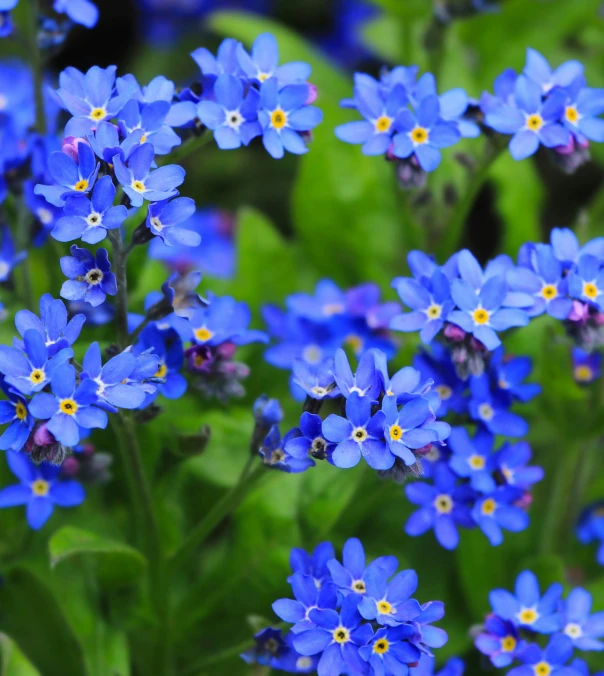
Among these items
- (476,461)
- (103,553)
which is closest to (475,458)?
(476,461)

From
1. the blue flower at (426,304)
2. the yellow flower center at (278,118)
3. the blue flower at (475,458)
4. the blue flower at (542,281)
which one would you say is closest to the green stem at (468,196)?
the blue flower at (542,281)

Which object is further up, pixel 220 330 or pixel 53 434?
pixel 220 330

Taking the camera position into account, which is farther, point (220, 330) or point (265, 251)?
point (265, 251)

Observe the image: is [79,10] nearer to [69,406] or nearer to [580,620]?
[69,406]

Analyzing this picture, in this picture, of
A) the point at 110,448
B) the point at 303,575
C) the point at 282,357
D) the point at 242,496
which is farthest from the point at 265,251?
the point at 303,575

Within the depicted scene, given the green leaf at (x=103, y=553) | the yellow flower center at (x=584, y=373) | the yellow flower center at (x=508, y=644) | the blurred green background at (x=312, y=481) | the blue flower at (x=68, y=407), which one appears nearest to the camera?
the blue flower at (x=68, y=407)

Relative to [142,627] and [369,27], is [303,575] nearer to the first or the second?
[142,627]

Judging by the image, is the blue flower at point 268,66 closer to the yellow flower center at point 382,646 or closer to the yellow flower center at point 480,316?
the yellow flower center at point 480,316
